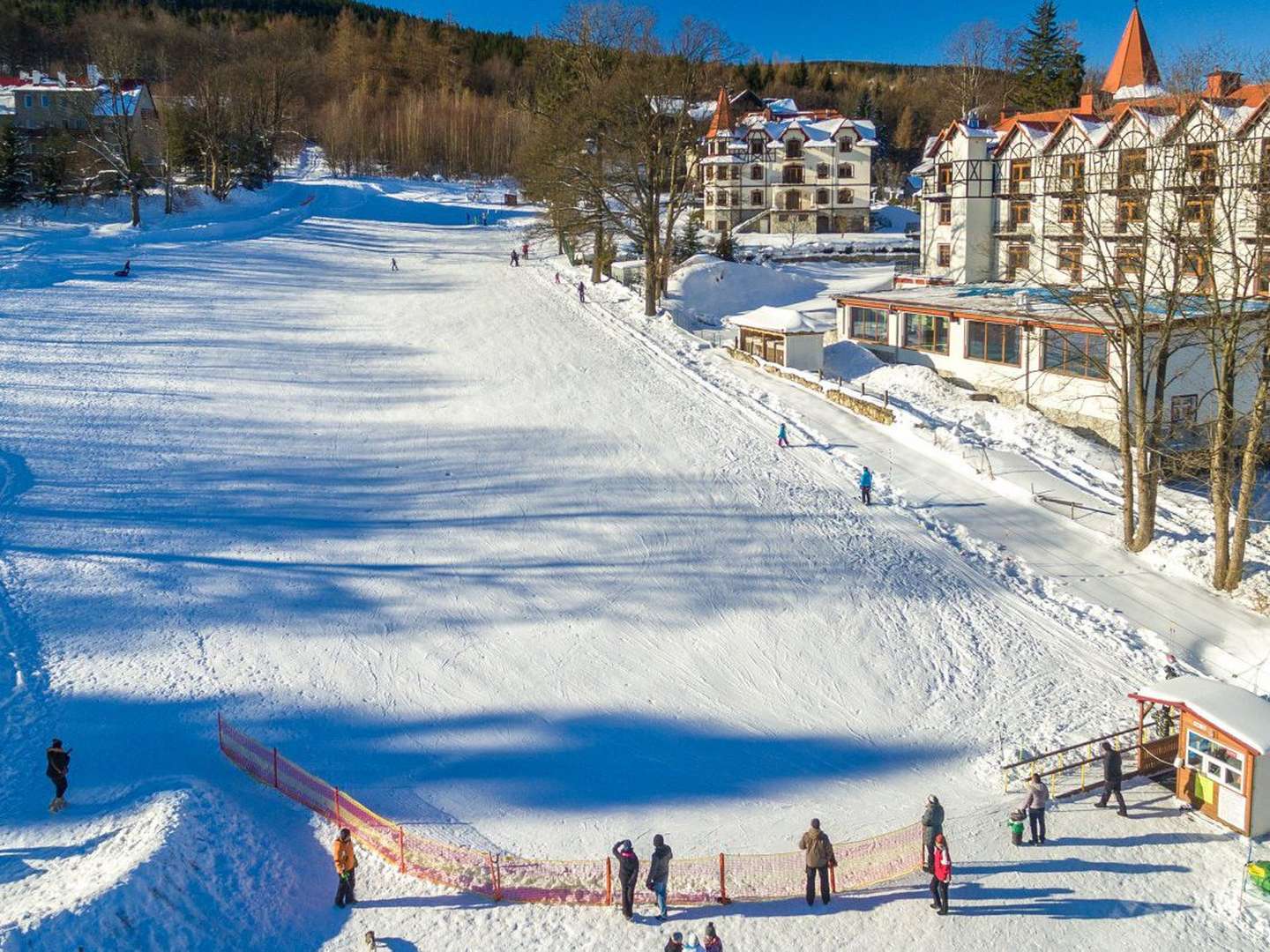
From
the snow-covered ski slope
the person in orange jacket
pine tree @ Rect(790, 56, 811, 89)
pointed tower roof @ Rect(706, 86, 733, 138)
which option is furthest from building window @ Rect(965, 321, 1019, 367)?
pine tree @ Rect(790, 56, 811, 89)

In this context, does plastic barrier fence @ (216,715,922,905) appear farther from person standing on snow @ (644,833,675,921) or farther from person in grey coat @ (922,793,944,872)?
person in grey coat @ (922,793,944,872)

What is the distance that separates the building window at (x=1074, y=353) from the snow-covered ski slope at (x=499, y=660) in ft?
27.6

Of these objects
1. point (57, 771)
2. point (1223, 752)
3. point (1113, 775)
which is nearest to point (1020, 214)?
point (1223, 752)

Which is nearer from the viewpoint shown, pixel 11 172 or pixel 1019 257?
pixel 1019 257

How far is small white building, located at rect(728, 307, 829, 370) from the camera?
34688 mm

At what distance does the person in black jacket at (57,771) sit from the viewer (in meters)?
12.4

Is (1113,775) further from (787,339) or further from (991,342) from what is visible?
(787,339)

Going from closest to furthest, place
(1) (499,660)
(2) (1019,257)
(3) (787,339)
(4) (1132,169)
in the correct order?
(1) (499,660), (4) (1132,169), (3) (787,339), (2) (1019,257)

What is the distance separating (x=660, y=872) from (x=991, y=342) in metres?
27.0

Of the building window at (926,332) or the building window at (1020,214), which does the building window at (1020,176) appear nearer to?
the building window at (1020,214)

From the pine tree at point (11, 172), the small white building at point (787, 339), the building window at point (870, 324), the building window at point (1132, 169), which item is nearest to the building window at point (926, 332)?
the building window at point (870, 324)

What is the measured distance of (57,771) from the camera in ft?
40.7

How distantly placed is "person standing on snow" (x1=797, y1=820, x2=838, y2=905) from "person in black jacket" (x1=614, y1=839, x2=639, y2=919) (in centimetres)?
182

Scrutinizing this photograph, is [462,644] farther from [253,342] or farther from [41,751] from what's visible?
[253,342]
